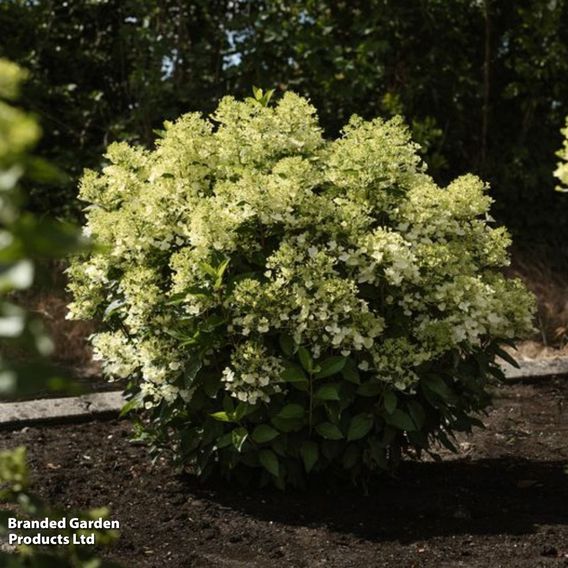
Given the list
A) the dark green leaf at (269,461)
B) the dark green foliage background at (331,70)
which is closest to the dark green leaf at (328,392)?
the dark green leaf at (269,461)

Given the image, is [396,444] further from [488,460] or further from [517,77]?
[517,77]

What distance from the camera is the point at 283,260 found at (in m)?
3.57

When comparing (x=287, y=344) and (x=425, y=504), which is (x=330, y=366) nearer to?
(x=287, y=344)

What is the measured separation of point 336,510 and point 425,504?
32 cm

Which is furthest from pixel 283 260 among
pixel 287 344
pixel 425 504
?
pixel 425 504

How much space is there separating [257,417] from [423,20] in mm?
4964

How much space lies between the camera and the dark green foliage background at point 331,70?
7.75 meters

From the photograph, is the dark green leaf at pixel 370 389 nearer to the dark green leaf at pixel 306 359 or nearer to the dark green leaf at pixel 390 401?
the dark green leaf at pixel 390 401

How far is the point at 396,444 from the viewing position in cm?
396

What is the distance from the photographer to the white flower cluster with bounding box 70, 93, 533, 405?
358 cm

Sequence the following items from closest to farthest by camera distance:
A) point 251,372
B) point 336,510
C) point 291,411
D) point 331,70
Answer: point 251,372
point 291,411
point 336,510
point 331,70

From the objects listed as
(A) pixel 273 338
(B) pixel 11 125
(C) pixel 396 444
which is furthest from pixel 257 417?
(B) pixel 11 125

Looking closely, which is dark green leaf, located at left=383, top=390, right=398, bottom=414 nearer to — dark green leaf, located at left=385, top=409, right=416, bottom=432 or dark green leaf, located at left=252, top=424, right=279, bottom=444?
dark green leaf, located at left=385, top=409, right=416, bottom=432

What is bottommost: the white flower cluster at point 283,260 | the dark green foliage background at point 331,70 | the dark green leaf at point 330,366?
the dark green leaf at point 330,366
